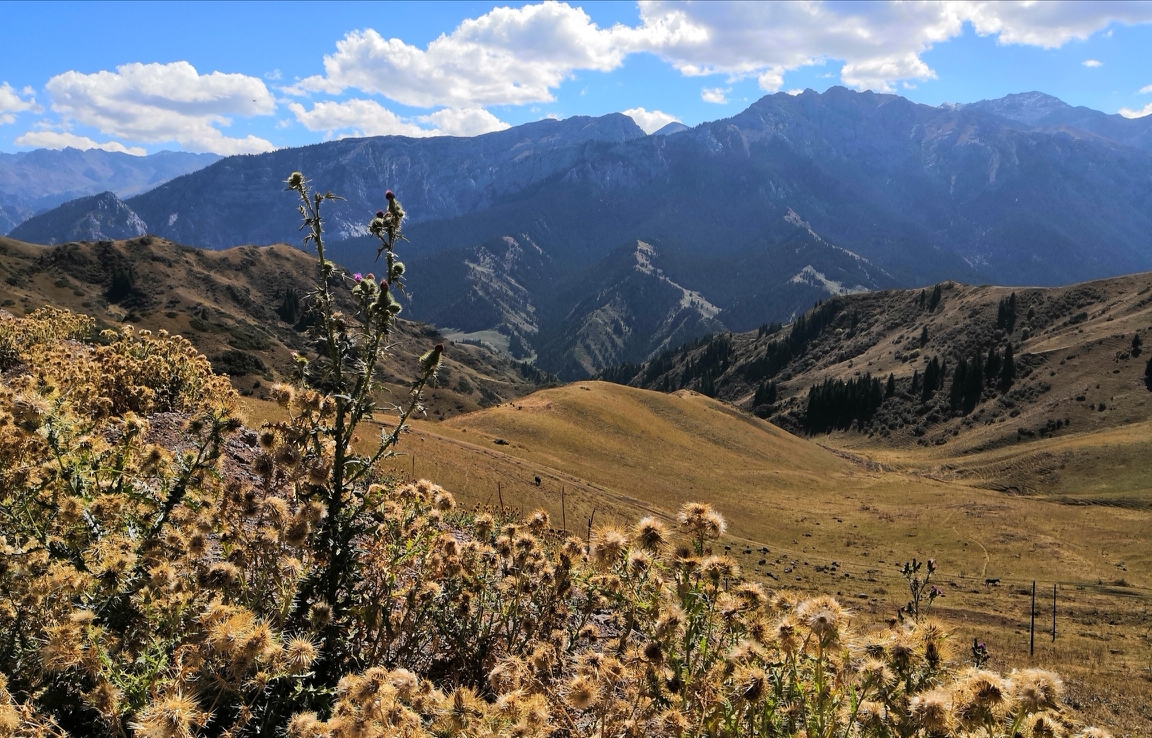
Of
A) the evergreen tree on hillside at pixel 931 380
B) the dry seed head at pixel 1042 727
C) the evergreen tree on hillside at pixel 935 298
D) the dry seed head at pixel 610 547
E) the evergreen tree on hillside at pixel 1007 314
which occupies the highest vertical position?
the evergreen tree on hillside at pixel 935 298

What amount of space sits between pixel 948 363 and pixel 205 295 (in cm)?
15181

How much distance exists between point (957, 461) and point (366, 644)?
88.8 metres

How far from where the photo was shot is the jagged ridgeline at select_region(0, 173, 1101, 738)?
2662mm

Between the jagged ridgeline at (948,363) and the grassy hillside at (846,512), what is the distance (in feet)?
88.5

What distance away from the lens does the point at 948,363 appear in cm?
11444

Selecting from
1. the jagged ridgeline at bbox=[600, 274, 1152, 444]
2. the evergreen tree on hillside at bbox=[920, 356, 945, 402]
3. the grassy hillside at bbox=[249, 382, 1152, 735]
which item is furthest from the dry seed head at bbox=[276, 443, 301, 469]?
the evergreen tree on hillside at bbox=[920, 356, 945, 402]

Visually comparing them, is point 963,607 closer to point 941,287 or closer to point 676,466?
point 676,466

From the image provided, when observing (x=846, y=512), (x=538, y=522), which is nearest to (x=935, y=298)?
(x=846, y=512)

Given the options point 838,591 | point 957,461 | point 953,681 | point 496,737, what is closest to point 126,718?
point 496,737

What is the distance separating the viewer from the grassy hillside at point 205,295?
278 ft

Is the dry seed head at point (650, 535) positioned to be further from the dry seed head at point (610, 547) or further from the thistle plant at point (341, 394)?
the thistle plant at point (341, 394)

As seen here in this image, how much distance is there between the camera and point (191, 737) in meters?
2.26

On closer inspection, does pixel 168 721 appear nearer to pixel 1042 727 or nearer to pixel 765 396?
pixel 1042 727

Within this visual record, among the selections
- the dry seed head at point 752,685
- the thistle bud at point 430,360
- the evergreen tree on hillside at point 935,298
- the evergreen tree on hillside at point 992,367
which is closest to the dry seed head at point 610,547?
the dry seed head at point 752,685
